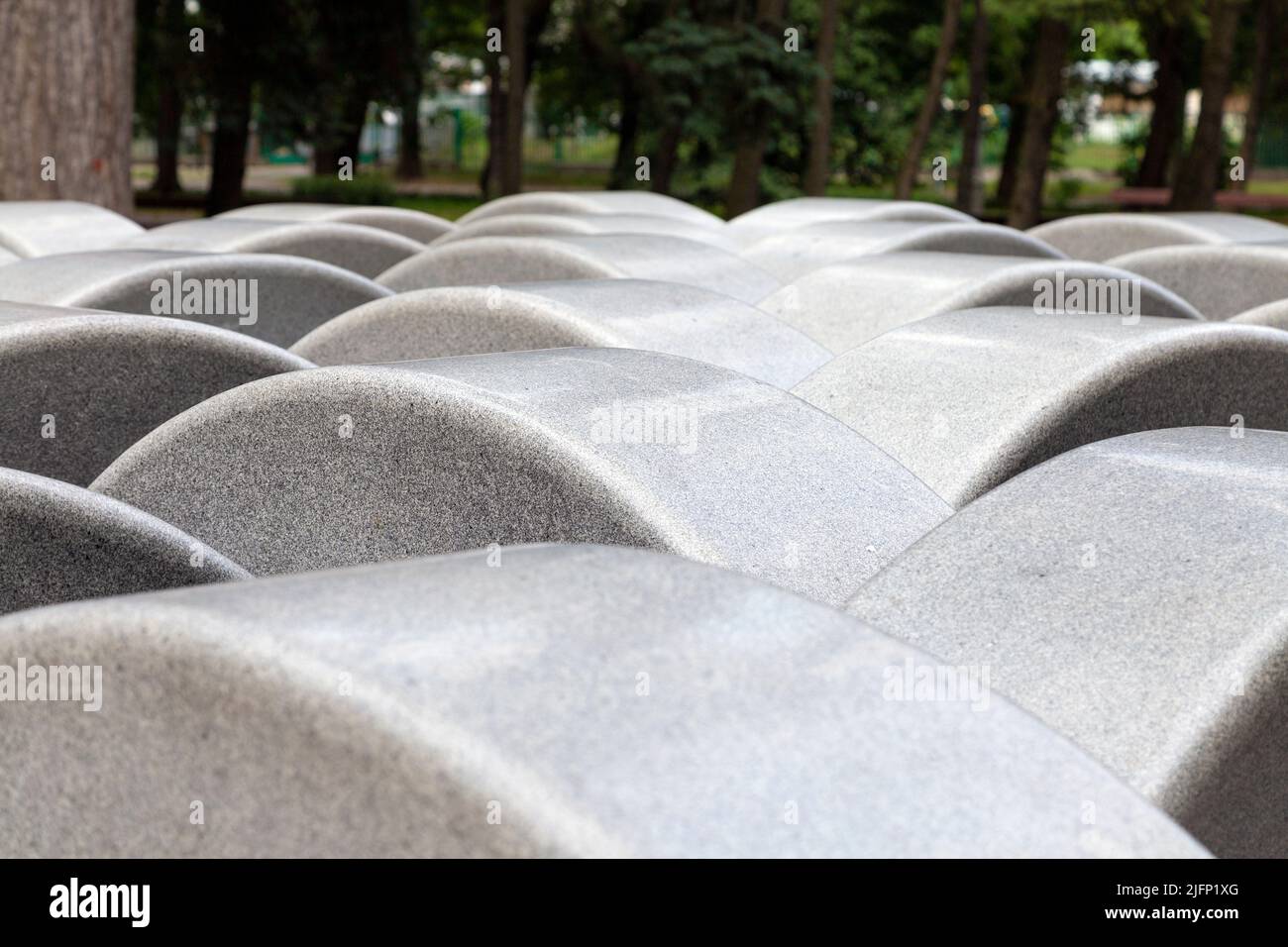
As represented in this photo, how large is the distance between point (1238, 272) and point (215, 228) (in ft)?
18.5

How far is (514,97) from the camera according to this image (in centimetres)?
2236

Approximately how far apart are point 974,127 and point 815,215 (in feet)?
60.0

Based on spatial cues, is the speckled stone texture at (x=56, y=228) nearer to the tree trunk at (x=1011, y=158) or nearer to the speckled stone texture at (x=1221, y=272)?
the speckled stone texture at (x=1221, y=272)

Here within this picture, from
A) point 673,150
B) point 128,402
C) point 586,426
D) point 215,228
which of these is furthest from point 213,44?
point 586,426

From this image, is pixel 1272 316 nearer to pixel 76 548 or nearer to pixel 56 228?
pixel 76 548

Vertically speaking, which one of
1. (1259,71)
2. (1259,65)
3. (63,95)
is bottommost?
(63,95)

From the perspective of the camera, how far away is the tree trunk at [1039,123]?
22625 millimetres

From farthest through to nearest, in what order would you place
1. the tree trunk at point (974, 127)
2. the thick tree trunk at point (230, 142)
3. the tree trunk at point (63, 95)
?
1. the tree trunk at point (974, 127)
2. the thick tree trunk at point (230, 142)
3. the tree trunk at point (63, 95)

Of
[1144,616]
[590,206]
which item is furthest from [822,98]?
[1144,616]

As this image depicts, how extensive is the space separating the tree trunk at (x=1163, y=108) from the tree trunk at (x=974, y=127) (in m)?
6.41

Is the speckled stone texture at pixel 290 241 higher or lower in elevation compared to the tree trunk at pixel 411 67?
lower

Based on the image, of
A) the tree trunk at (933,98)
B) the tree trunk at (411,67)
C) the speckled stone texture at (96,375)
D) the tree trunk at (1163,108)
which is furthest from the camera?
the tree trunk at (1163,108)

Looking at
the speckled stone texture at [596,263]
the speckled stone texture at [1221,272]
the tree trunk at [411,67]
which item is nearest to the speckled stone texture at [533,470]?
the speckled stone texture at [596,263]

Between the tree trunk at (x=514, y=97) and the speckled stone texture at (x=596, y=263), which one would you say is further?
the tree trunk at (x=514, y=97)
